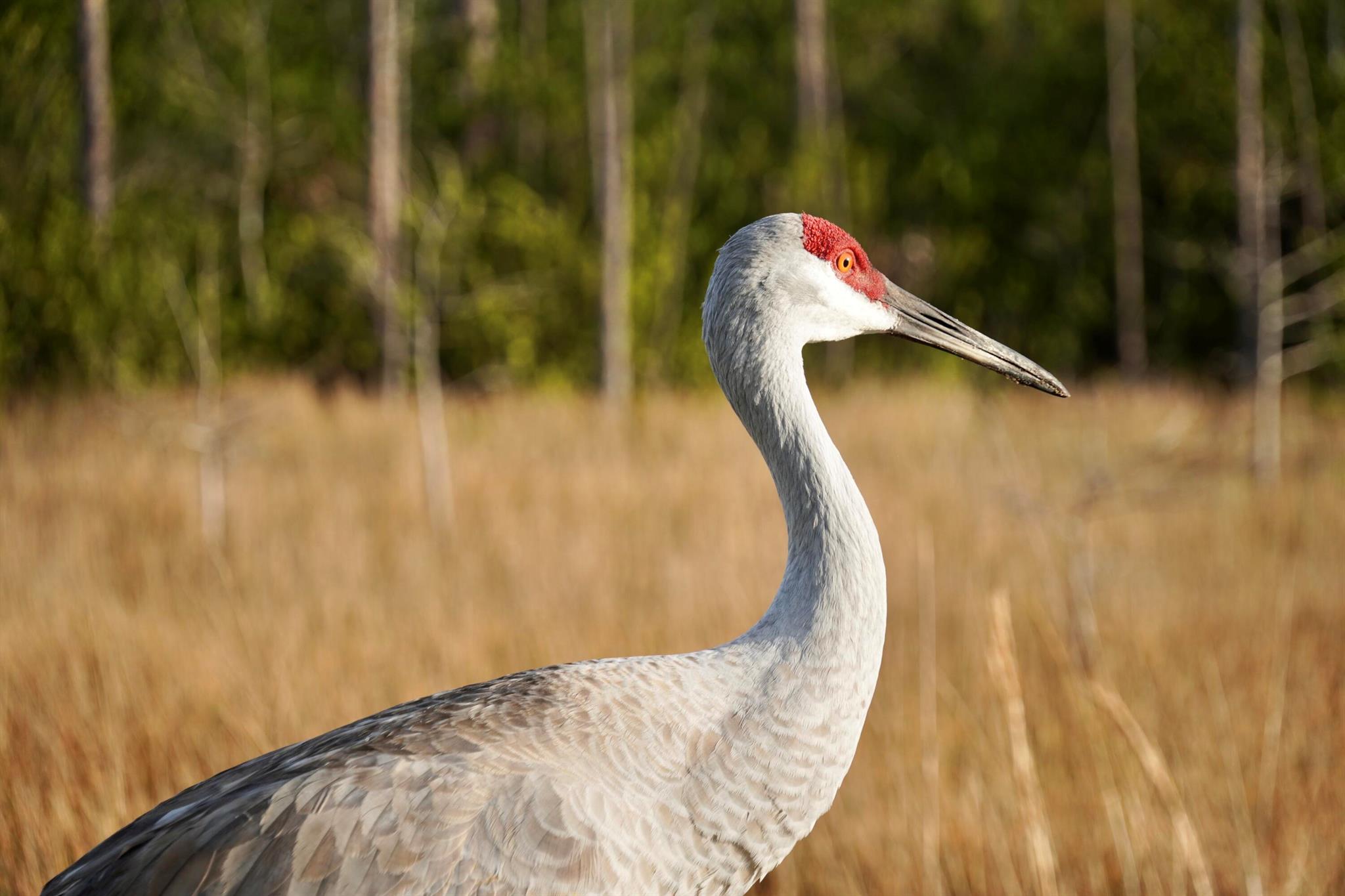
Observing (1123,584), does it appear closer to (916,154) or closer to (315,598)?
(315,598)

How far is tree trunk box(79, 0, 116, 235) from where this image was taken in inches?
200

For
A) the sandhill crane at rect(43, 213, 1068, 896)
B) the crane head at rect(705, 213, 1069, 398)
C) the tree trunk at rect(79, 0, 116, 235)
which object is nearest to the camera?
the sandhill crane at rect(43, 213, 1068, 896)

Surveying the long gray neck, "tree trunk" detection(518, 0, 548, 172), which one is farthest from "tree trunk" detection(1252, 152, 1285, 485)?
the long gray neck

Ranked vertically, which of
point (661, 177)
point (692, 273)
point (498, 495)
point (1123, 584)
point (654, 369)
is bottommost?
point (1123, 584)

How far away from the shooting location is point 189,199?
424 inches

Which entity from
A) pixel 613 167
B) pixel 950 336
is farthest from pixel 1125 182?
pixel 950 336

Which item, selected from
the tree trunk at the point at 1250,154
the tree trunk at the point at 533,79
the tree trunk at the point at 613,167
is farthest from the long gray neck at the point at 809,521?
the tree trunk at the point at 533,79

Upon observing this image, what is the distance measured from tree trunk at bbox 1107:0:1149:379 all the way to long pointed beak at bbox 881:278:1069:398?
10.5 meters

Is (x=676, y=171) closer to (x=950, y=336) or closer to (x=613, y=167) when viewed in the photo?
(x=613, y=167)

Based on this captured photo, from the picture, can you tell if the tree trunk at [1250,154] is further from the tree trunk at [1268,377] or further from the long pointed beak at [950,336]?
the long pointed beak at [950,336]

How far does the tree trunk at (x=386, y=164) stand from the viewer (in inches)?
353

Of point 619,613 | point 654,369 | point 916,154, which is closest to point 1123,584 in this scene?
point 619,613

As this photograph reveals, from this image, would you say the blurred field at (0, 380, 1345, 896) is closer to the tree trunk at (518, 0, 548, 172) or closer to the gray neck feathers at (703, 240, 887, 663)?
the gray neck feathers at (703, 240, 887, 663)

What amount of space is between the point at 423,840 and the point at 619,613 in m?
3.22
